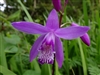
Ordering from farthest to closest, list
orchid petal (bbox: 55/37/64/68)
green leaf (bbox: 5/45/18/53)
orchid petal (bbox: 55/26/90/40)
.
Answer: green leaf (bbox: 5/45/18/53)
orchid petal (bbox: 55/37/64/68)
orchid petal (bbox: 55/26/90/40)

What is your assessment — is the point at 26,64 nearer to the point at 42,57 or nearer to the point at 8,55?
the point at 8,55

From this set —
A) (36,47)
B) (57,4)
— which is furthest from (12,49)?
(57,4)

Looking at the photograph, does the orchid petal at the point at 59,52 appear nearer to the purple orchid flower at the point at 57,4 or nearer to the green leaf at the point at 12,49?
the purple orchid flower at the point at 57,4

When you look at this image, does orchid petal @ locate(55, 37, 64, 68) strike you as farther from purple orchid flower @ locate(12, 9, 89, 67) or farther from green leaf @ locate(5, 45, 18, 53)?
green leaf @ locate(5, 45, 18, 53)

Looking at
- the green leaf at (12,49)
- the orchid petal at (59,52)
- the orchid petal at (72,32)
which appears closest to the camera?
the orchid petal at (72,32)

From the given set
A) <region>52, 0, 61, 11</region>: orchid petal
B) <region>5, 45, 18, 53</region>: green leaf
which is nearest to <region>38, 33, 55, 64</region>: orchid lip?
<region>52, 0, 61, 11</region>: orchid petal

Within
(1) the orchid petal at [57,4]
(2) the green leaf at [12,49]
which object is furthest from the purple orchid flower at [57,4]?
(2) the green leaf at [12,49]

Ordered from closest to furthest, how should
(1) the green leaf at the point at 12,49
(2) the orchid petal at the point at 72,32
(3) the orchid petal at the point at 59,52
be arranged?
(2) the orchid petal at the point at 72,32, (3) the orchid petal at the point at 59,52, (1) the green leaf at the point at 12,49

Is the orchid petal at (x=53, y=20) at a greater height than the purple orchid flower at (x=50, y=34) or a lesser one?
greater
